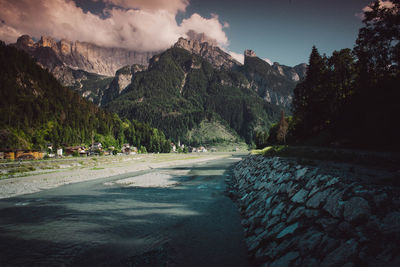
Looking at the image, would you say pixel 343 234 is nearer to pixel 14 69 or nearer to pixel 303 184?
pixel 303 184

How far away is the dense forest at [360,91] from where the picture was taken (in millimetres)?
16130

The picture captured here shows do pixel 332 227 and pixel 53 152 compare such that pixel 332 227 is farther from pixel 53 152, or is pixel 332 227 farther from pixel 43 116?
pixel 43 116

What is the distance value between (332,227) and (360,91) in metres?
25.0

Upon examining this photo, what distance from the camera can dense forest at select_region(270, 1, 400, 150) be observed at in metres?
16.1

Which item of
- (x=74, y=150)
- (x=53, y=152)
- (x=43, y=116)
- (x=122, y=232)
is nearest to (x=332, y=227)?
(x=122, y=232)

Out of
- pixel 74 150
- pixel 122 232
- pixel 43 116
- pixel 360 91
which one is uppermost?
pixel 43 116

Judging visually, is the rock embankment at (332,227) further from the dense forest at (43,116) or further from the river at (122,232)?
the dense forest at (43,116)

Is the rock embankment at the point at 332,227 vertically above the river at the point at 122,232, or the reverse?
the rock embankment at the point at 332,227

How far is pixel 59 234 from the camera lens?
10.4m

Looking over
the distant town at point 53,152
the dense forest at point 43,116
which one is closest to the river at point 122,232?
the distant town at point 53,152

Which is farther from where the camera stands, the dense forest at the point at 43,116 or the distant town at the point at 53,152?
the dense forest at the point at 43,116

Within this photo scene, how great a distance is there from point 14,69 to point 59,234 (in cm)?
13056

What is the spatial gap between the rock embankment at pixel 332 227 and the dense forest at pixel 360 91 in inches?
485

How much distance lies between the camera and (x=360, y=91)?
897 inches
